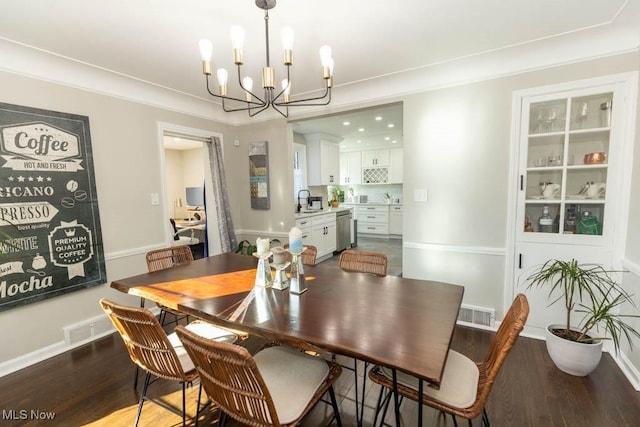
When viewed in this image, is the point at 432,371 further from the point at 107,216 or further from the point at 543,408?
the point at 107,216

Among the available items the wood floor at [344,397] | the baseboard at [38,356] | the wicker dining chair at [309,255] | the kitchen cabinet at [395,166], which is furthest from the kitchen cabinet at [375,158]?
the baseboard at [38,356]

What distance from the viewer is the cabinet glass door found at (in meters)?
2.32

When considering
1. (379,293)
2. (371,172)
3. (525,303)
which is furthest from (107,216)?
(371,172)

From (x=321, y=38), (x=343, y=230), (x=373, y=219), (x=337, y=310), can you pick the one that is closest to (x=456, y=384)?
(x=337, y=310)

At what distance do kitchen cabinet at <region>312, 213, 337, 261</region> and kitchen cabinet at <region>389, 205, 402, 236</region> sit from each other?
7.42 ft

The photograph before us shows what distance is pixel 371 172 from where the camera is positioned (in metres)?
7.77

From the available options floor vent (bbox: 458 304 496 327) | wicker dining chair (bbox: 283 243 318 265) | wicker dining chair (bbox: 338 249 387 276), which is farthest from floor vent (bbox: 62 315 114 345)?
floor vent (bbox: 458 304 496 327)

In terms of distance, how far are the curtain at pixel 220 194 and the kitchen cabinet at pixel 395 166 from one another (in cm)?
479

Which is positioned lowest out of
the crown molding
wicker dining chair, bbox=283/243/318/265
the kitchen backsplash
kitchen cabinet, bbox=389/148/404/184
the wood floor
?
the wood floor

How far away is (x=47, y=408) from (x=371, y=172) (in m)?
7.12

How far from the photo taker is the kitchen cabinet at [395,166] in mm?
7305

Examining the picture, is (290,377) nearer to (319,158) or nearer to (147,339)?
(147,339)

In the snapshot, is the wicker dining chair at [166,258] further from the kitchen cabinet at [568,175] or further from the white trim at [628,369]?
the white trim at [628,369]

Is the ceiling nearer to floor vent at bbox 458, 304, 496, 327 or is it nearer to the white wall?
the white wall
